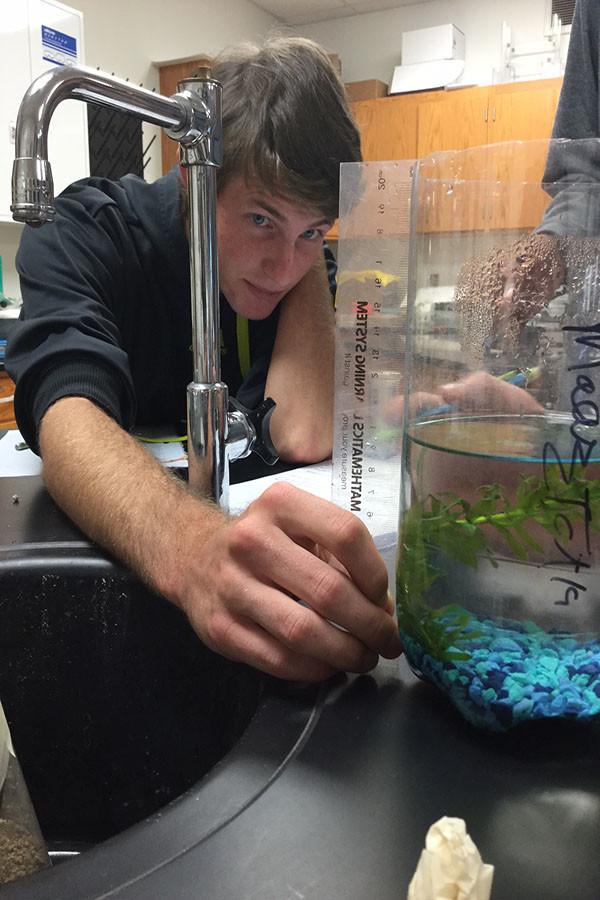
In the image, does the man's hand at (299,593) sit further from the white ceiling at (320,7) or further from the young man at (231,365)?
the white ceiling at (320,7)

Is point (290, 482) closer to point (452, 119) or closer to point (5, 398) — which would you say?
point (5, 398)

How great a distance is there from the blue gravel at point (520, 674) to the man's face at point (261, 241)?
0.79m

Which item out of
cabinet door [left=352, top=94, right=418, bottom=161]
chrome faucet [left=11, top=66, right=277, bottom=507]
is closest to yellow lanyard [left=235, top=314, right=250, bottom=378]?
chrome faucet [left=11, top=66, right=277, bottom=507]

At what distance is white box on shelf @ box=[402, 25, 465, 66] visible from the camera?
389 cm

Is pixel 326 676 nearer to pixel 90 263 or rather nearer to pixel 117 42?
pixel 90 263

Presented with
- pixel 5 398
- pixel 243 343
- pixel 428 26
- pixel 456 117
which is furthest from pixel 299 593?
pixel 428 26

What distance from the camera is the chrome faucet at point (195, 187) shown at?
0.44 m

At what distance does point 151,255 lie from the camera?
1.21 metres

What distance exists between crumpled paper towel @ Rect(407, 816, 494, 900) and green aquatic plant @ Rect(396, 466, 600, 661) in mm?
138

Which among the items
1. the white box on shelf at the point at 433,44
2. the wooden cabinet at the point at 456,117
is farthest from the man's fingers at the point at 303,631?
the white box on shelf at the point at 433,44

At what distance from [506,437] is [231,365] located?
1.10 metres

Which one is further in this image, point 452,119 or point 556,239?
point 452,119

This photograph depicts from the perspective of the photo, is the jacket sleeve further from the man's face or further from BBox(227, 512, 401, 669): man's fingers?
BBox(227, 512, 401, 669): man's fingers

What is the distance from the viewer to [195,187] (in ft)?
1.81
